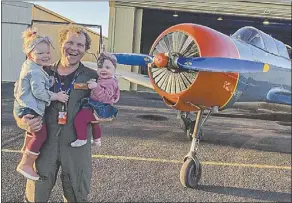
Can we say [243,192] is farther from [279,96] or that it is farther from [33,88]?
[33,88]

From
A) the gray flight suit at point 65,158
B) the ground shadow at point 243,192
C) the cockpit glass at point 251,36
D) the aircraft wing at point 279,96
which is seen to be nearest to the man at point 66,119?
the gray flight suit at point 65,158

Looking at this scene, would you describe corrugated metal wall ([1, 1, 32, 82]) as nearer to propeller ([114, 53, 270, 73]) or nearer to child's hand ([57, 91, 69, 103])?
child's hand ([57, 91, 69, 103])

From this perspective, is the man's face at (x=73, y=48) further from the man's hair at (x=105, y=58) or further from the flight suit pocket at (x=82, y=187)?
the flight suit pocket at (x=82, y=187)

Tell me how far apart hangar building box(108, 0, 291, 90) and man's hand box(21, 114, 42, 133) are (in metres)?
0.29

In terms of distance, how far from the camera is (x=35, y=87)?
93 centimetres

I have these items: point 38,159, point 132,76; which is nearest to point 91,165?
point 38,159

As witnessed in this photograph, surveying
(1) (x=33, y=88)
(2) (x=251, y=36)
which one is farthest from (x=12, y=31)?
(2) (x=251, y=36)

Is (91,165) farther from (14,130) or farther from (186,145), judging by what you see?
(186,145)

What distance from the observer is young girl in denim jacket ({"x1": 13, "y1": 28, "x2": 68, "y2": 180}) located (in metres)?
0.93

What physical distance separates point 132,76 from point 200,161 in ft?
1.35

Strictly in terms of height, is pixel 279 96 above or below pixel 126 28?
below

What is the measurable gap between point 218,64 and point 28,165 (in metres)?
0.75

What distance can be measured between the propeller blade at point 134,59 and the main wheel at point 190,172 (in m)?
0.40

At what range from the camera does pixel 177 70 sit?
1.30 m
